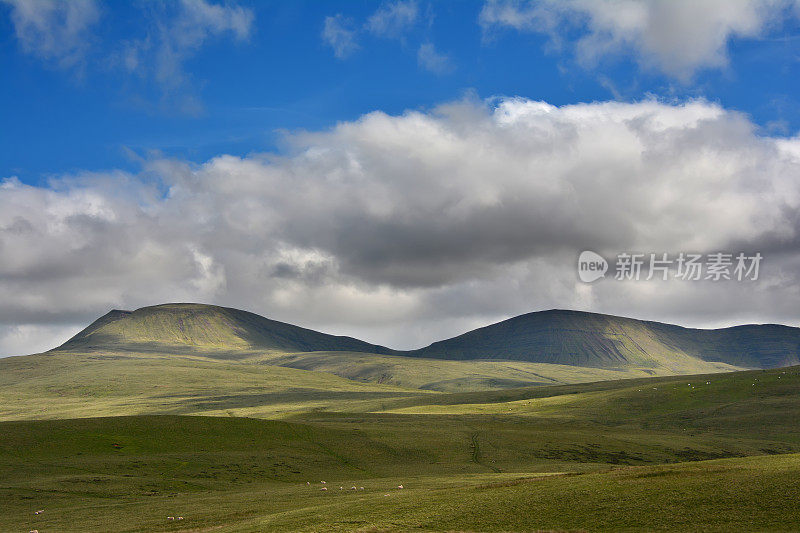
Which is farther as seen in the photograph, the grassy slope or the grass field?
the grass field

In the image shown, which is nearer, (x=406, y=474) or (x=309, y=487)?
(x=309, y=487)

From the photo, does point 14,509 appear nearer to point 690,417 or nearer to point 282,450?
point 282,450

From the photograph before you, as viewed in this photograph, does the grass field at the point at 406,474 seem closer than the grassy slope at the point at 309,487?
No

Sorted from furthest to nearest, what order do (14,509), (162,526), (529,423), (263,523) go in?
(529,423) < (14,509) < (162,526) < (263,523)

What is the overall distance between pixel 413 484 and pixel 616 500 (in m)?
39.7

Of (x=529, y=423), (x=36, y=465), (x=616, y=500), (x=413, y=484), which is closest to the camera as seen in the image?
(x=616, y=500)

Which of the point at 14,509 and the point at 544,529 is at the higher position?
the point at 544,529

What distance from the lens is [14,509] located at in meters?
69.2

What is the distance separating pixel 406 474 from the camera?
10100 centimetres

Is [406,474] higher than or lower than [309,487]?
lower

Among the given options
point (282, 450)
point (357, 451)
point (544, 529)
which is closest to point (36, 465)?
point (282, 450)

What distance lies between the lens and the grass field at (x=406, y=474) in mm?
42844

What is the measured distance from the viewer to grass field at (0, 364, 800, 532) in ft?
141

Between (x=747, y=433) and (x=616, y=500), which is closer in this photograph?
(x=616, y=500)
